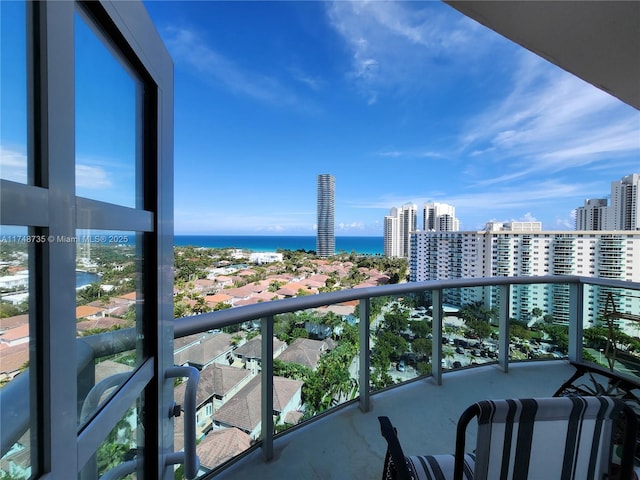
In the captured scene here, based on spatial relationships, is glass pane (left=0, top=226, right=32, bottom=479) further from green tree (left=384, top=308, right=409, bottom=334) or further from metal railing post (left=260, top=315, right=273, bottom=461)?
green tree (left=384, top=308, right=409, bottom=334)

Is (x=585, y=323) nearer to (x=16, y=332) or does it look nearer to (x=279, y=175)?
(x=16, y=332)

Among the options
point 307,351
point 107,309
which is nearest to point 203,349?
point 307,351

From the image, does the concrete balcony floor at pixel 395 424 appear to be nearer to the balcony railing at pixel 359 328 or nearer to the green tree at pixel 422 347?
the balcony railing at pixel 359 328

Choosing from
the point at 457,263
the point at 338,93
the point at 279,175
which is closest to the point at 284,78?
the point at 338,93

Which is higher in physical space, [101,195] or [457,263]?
[101,195]

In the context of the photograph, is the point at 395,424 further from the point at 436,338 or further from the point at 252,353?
the point at 252,353

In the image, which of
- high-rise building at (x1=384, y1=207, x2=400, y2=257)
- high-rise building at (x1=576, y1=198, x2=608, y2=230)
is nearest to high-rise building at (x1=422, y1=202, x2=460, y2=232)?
high-rise building at (x1=384, y1=207, x2=400, y2=257)

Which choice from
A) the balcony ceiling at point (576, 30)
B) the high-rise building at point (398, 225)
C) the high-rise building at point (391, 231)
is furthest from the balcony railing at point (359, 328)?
the high-rise building at point (391, 231)
